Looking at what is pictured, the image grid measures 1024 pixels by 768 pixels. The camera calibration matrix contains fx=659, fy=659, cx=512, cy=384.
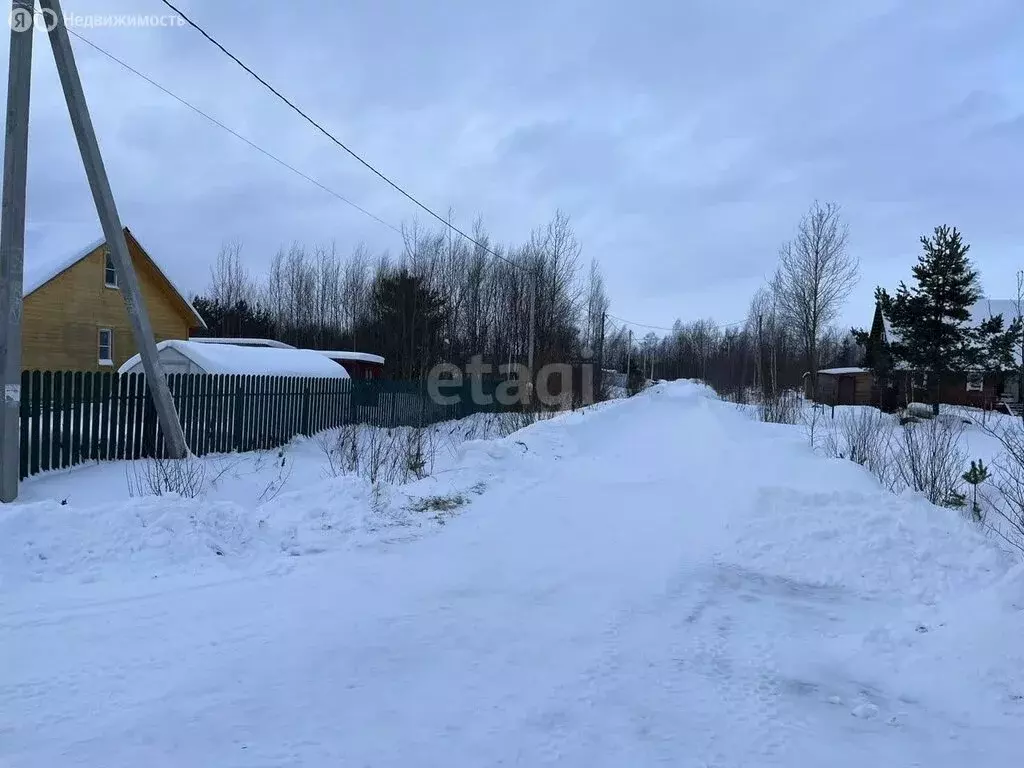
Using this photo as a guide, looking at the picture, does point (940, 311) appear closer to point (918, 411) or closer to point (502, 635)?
point (918, 411)

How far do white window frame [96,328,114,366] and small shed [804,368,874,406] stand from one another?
124 ft

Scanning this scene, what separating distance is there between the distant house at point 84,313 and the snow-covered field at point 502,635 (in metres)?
22.6

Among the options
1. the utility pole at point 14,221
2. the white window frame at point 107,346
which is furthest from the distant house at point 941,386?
the white window frame at point 107,346

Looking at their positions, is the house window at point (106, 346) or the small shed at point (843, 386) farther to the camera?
the small shed at point (843, 386)

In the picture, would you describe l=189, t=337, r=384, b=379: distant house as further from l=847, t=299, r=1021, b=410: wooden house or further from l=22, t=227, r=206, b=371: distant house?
l=847, t=299, r=1021, b=410: wooden house

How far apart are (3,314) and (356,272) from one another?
43.4 m

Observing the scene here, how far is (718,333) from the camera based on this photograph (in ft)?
359

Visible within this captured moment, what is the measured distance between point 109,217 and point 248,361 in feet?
27.3

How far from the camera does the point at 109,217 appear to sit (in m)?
9.80

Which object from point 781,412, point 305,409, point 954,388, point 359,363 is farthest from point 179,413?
point 954,388

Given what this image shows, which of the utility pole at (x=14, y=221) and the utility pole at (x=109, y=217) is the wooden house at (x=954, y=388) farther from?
the utility pole at (x=14, y=221)

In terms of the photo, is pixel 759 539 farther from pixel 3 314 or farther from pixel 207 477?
pixel 3 314

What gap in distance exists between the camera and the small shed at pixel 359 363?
31.5 metres

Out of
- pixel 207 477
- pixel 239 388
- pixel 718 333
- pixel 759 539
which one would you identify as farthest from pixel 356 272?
pixel 718 333
